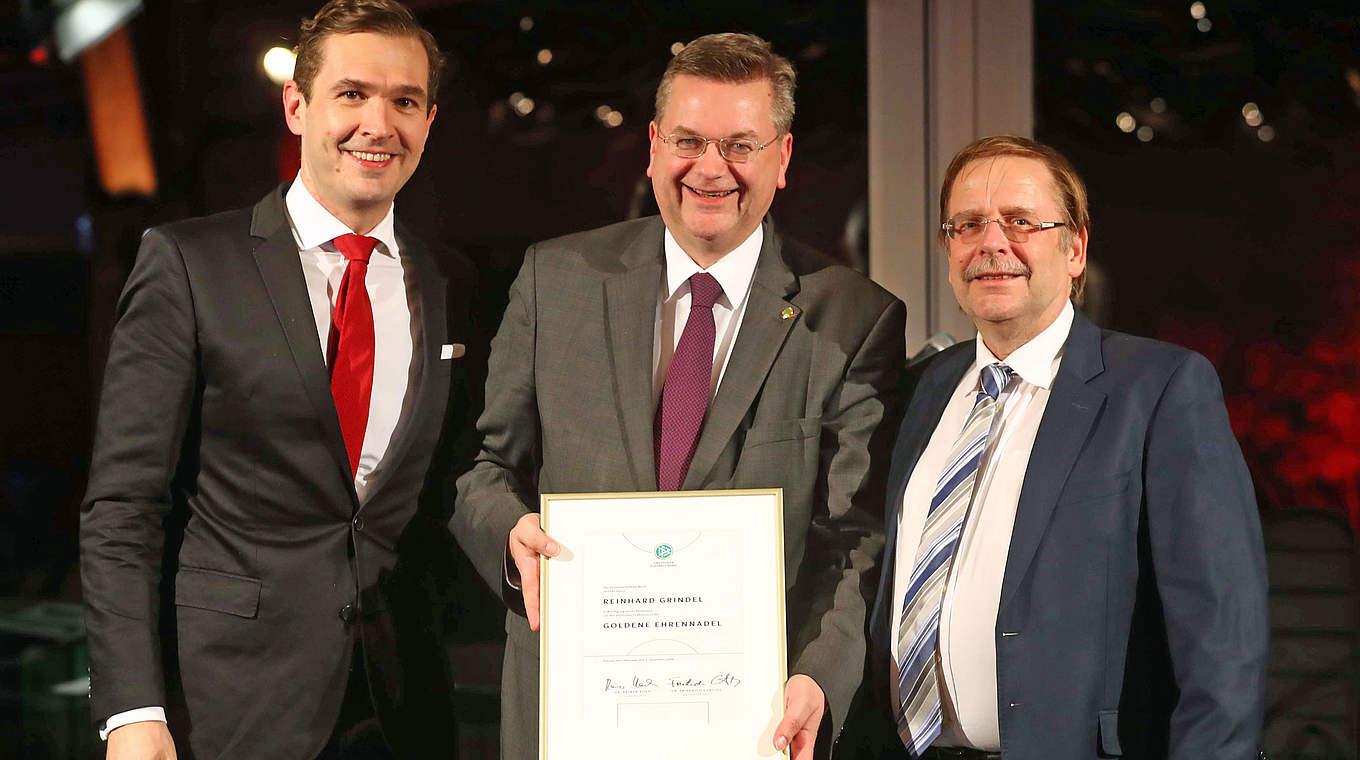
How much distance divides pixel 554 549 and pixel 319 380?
2.35 ft

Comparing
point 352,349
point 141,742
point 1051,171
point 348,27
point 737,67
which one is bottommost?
point 141,742

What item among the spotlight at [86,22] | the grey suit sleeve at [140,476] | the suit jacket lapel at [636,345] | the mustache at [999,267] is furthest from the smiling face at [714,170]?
the spotlight at [86,22]

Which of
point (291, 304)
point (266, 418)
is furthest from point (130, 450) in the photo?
A: point (291, 304)

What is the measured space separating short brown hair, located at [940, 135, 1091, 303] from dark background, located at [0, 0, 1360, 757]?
1.45 ft

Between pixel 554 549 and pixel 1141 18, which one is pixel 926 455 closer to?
pixel 554 549

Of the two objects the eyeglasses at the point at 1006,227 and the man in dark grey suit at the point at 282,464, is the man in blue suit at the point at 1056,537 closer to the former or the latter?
the eyeglasses at the point at 1006,227

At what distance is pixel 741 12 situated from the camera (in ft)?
9.62

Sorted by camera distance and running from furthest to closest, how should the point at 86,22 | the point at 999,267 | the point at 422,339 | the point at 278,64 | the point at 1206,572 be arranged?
the point at 86,22, the point at 278,64, the point at 422,339, the point at 999,267, the point at 1206,572

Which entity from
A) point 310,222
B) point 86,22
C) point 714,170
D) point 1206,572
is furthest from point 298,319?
point 1206,572

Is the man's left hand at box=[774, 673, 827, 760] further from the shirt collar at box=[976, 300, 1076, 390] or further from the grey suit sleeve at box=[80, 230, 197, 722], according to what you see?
the grey suit sleeve at box=[80, 230, 197, 722]

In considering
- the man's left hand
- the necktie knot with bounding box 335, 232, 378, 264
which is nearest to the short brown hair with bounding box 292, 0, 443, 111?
the necktie knot with bounding box 335, 232, 378, 264

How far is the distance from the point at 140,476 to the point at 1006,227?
6.85 ft

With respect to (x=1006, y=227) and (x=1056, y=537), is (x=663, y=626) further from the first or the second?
(x=1006, y=227)

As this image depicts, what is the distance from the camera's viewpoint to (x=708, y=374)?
2664mm
